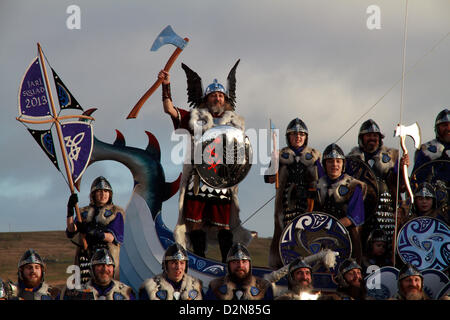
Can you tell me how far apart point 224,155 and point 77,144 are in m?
2.15

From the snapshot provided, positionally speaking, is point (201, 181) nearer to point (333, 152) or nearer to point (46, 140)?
point (333, 152)

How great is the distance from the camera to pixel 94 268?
13.3 m

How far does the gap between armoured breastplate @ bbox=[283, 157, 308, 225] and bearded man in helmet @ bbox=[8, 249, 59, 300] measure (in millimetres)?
3826

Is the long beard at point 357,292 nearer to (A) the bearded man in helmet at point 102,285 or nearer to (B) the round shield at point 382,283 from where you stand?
(B) the round shield at point 382,283

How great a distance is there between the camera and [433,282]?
13.8 metres

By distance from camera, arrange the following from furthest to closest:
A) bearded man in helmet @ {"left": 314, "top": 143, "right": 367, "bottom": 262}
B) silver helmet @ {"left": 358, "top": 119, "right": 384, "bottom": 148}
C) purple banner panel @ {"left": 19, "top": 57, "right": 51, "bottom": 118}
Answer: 1. silver helmet @ {"left": 358, "top": 119, "right": 384, "bottom": 148}
2. bearded man in helmet @ {"left": 314, "top": 143, "right": 367, "bottom": 262}
3. purple banner panel @ {"left": 19, "top": 57, "right": 51, "bottom": 118}

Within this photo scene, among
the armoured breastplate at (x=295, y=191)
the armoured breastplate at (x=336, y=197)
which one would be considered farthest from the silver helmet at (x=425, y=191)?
the armoured breastplate at (x=295, y=191)

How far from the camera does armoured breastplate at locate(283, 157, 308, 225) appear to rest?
15.3 metres

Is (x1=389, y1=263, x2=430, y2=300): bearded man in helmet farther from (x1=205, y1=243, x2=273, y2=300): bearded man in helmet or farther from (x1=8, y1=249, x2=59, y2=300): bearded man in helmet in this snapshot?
(x1=8, y1=249, x2=59, y2=300): bearded man in helmet

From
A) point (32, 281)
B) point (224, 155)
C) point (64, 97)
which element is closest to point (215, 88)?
point (224, 155)

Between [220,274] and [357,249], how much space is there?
211 centimetres

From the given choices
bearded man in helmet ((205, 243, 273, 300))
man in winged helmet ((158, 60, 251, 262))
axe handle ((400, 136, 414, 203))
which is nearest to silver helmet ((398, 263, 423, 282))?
bearded man in helmet ((205, 243, 273, 300))
